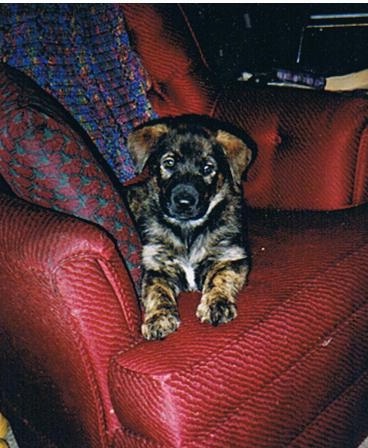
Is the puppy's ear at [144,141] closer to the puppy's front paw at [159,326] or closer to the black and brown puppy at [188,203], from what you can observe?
the black and brown puppy at [188,203]

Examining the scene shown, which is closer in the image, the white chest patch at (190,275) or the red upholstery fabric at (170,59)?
the white chest patch at (190,275)

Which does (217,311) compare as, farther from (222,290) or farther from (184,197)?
(184,197)

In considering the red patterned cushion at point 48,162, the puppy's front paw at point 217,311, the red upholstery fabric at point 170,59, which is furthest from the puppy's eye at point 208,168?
the puppy's front paw at point 217,311

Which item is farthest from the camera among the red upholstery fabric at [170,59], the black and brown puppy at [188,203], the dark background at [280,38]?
the dark background at [280,38]

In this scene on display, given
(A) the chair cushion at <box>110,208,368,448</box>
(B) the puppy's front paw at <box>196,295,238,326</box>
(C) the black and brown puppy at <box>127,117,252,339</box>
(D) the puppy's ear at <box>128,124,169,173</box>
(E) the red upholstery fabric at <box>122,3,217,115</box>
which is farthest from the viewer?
(E) the red upholstery fabric at <box>122,3,217,115</box>

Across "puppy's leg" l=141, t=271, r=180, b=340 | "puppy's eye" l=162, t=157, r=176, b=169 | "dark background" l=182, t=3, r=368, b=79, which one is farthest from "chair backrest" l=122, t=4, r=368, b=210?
"dark background" l=182, t=3, r=368, b=79

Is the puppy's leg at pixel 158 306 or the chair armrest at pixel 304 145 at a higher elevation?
the chair armrest at pixel 304 145

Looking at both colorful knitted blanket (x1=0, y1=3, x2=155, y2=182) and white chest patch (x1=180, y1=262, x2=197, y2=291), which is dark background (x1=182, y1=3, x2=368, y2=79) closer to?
colorful knitted blanket (x1=0, y1=3, x2=155, y2=182)
